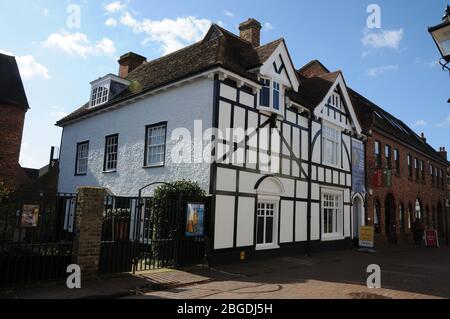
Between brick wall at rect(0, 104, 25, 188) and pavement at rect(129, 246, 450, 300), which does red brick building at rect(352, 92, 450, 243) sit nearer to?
pavement at rect(129, 246, 450, 300)

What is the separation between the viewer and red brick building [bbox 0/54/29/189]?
20.1 metres

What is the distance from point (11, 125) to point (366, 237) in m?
20.0

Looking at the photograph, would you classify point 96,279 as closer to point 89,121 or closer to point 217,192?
point 217,192

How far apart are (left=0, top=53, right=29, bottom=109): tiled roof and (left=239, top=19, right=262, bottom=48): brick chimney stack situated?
13.3 metres

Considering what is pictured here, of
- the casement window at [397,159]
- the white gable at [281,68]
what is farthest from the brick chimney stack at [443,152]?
the white gable at [281,68]

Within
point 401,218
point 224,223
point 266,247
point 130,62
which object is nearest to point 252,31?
point 130,62

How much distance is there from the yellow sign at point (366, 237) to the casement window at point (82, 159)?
46.8ft

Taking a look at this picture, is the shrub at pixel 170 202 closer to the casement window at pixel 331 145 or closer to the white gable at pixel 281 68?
the white gable at pixel 281 68

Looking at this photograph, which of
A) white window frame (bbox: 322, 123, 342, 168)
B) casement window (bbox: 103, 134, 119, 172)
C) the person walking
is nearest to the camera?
casement window (bbox: 103, 134, 119, 172)

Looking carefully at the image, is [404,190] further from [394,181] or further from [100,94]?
[100,94]

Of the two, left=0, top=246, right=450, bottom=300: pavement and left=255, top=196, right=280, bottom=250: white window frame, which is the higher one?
left=255, top=196, right=280, bottom=250: white window frame

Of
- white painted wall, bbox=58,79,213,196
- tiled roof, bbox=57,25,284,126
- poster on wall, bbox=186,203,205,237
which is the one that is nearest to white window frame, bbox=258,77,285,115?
tiled roof, bbox=57,25,284,126

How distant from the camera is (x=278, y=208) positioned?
48.5 feet
